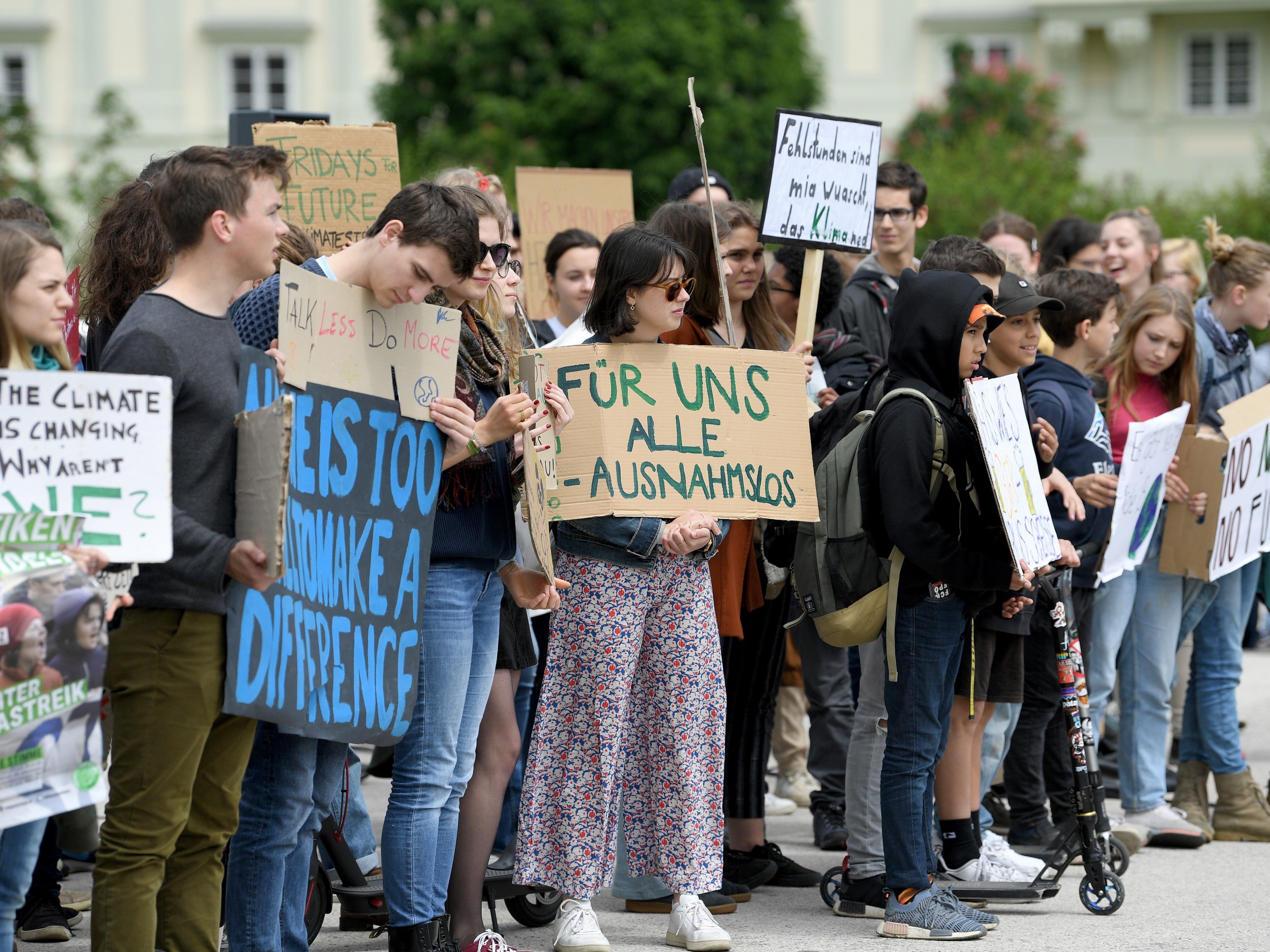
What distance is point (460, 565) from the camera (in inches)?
175

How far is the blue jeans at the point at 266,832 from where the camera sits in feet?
13.2

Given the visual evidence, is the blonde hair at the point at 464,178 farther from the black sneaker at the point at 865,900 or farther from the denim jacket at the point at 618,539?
the black sneaker at the point at 865,900

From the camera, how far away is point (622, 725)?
4.96 metres

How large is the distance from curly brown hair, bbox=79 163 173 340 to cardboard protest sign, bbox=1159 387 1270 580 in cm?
411

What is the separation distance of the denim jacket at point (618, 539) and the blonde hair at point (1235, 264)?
11.1 ft

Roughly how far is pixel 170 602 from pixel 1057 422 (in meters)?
3.72

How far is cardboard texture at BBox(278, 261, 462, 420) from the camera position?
389cm

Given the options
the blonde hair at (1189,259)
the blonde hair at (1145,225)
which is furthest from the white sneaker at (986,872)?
the blonde hair at (1189,259)

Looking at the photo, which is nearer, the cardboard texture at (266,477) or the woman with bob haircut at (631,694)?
the cardboard texture at (266,477)

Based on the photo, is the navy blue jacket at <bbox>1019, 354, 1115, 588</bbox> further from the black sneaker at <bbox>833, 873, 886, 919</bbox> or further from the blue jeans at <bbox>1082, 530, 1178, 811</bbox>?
the black sneaker at <bbox>833, 873, 886, 919</bbox>

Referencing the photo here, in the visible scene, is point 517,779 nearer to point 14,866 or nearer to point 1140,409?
point 14,866

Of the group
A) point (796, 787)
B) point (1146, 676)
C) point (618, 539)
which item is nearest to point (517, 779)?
point (618, 539)

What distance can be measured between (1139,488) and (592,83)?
953 inches

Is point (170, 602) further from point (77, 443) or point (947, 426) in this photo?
point (947, 426)
